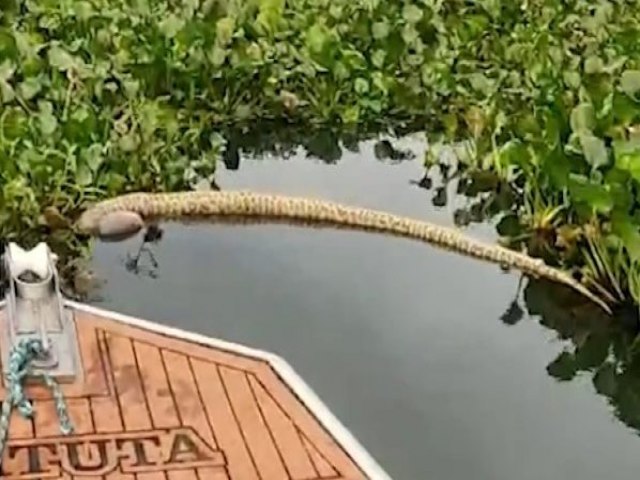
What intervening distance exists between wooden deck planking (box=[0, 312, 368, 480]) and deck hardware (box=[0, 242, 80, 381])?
5 cm

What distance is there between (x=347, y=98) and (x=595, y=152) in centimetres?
179

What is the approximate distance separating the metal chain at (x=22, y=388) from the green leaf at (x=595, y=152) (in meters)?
2.02

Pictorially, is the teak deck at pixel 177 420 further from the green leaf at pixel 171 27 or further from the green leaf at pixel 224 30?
the green leaf at pixel 224 30

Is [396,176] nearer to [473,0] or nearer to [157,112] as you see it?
[157,112]

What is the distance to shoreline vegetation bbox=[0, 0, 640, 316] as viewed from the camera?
5.38m

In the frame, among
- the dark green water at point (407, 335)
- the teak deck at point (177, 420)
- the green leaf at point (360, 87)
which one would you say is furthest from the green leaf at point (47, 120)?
the green leaf at point (360, 87)

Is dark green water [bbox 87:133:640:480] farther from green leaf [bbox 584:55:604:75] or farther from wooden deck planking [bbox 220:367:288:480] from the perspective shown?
green leaf [bbox 584:55:604:75]

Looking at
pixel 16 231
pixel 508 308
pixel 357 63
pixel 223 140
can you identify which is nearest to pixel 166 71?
pixel 223 140

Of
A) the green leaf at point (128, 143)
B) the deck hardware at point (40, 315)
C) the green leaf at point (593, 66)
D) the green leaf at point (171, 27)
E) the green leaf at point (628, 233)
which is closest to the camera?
the deck hardware at point (40, 315)

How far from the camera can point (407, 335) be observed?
5043mm

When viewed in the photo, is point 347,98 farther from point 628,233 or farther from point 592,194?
point 628,233

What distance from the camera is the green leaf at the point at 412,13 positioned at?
7090 mm

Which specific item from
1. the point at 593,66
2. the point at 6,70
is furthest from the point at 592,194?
the point at 6,70

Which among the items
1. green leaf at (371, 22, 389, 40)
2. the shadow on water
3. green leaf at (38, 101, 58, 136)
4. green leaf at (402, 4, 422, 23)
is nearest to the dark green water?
the shadow on water
